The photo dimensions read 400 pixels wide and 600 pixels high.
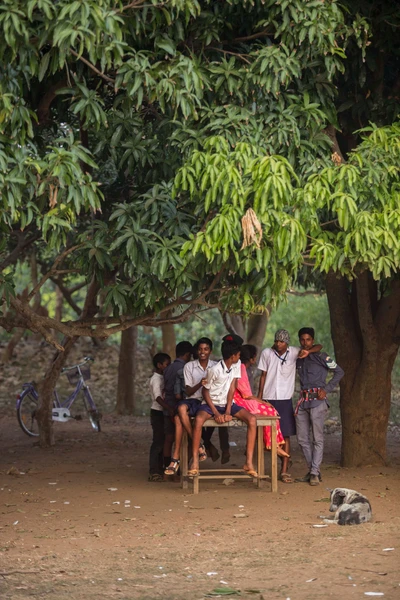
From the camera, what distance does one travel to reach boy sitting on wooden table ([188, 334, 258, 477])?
30.9ft

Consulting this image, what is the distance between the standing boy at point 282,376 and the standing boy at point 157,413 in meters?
1.09

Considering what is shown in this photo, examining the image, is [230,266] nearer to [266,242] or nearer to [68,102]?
[266,242]

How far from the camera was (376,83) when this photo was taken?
395 inches

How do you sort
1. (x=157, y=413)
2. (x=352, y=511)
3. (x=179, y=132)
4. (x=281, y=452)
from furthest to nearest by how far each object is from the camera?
(x=157, y=413) → (x=281, y=452) → (x=179, y=132) → (x=352, y=511)

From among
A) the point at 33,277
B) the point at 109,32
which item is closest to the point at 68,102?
the point at 109,32

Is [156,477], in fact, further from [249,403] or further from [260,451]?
[249,403]

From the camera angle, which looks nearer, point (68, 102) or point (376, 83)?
point (68, 102)

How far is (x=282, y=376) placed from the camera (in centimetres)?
1021

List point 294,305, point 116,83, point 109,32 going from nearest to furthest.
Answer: point 109,32 → point 116,83 → point 294,305

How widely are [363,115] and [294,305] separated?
19.0m

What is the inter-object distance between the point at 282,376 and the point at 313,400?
43 cm

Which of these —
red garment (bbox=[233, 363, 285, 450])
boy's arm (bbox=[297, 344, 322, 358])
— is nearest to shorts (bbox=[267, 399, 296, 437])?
red garment (bbox=[233, 363, 285, 450])

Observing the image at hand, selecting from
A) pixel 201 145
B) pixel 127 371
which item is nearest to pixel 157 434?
pixel 201 145

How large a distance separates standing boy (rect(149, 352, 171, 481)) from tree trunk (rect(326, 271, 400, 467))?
7.71ft
